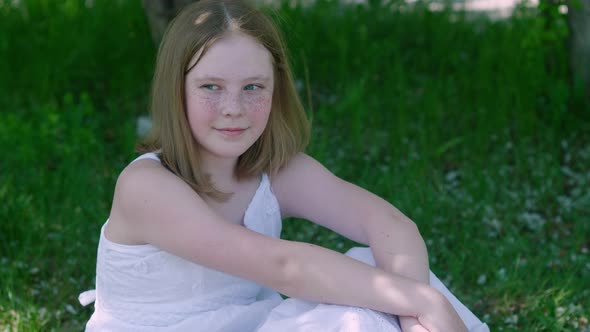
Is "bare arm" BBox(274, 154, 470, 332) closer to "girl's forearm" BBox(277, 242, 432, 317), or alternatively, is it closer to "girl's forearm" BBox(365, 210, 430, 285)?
"girl's forearm" BBox(365, 210, 430, 285)

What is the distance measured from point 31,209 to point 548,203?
7.31ft

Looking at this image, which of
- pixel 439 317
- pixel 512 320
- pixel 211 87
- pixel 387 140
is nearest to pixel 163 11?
pixel 387 140

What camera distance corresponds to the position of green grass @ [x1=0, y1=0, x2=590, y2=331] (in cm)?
304

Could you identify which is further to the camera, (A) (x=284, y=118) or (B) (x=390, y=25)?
(B) (x=390, y=25)

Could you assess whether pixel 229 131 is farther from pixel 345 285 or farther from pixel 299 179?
pixel 345 285

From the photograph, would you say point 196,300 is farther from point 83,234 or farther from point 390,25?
point 390,25

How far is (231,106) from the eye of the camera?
82.4 inches

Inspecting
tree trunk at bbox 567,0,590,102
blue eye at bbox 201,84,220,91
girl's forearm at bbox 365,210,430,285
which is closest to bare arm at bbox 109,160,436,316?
girl's forearm at bbox 365,210,430,285

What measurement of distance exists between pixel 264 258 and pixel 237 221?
35 cm

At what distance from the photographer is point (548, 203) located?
3.61 meters

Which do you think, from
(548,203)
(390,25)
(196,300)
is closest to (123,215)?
(196,300)

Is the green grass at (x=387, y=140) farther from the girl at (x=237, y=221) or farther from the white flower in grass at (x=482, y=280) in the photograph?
the girl at (x=237, y=221)

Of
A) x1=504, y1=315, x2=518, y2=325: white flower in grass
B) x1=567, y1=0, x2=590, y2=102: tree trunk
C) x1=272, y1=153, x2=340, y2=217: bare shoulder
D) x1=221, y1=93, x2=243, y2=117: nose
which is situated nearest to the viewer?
x1=221, y1=93, x2=243, y2=117: nose

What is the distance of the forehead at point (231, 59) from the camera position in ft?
6.87
